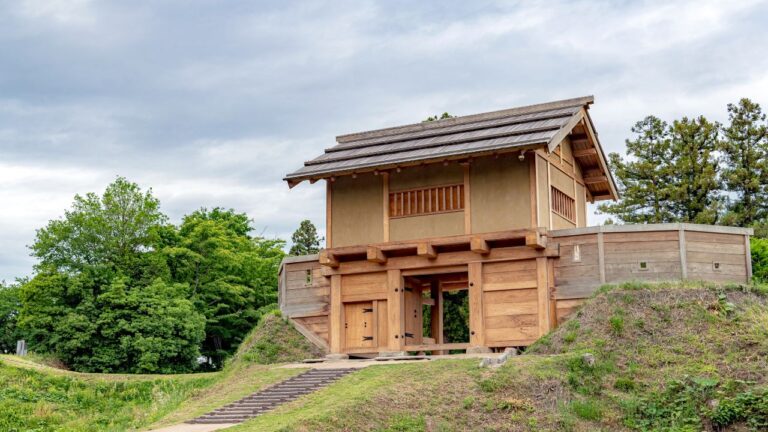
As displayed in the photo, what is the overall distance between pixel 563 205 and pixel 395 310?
6410 millimetres

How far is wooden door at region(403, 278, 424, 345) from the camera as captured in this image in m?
28.5

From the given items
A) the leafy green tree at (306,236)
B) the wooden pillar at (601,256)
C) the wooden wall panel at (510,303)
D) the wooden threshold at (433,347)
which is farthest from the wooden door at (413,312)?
the leafy green tree at (306,236)

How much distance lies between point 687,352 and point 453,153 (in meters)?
8.52

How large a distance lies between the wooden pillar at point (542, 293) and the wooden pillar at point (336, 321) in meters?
6.27

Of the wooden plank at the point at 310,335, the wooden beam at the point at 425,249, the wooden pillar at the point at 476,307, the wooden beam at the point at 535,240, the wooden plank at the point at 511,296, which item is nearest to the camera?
the wooden beam at the point at 535,240

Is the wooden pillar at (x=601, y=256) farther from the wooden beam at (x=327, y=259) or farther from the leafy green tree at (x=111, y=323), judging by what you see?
the leafy green tree at (x=111, y=323)

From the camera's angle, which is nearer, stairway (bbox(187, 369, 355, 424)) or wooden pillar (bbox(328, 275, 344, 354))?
stairway (bbox(187, 369, 355, 424))

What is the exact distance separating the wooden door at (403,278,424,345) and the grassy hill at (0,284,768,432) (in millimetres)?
4418

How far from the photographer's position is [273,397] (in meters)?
22.3

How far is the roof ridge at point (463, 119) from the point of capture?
29.3 m

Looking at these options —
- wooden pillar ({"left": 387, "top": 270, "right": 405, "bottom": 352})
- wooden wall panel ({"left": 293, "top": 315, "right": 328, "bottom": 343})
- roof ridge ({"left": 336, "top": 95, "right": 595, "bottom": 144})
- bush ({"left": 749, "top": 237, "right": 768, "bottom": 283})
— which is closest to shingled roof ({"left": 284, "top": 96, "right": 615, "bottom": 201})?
roof ridge ({"left": 336, "top": 95, "right": 595, "bottom": 144})

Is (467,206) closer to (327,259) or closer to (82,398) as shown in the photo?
(327,259)

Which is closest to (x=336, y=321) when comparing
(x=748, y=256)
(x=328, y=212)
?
(x=328, y=212)

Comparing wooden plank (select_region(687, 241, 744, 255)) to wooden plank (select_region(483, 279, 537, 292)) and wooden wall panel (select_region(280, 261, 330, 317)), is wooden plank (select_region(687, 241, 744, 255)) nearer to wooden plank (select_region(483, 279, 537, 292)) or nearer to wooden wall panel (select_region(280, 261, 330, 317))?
wooden plank (select_region(483, 279, 537, 292))
